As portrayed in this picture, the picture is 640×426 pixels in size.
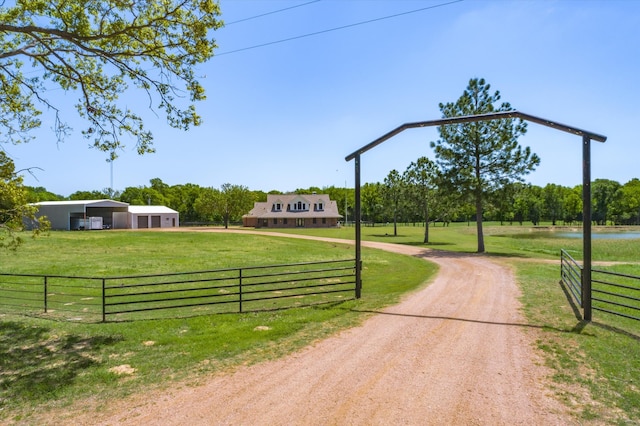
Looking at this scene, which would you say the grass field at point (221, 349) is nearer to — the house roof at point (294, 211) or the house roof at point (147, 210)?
the house roof at point (294, 211)

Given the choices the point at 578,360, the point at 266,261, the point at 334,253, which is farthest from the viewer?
the point at 334,253

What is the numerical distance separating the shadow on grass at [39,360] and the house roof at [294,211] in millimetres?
64978

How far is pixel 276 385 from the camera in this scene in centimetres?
657

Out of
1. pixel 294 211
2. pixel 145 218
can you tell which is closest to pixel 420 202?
pixel 294 211

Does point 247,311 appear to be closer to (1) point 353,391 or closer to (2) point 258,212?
(1) point 353,391

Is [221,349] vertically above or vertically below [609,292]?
below

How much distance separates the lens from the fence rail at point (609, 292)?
9719mm

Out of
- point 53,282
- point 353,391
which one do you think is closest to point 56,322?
point 53,282

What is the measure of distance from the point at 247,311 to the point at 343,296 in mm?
4069

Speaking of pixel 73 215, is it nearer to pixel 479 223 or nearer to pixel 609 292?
pixel 479 223

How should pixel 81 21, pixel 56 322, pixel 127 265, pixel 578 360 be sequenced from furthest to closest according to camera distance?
pixel 127 265 < pixel 56 322 < pixel 81 21 < pixel 578 360

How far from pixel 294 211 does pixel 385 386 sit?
234 ft

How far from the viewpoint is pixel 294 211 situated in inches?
3054

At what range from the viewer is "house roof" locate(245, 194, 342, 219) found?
7579 centimetres
